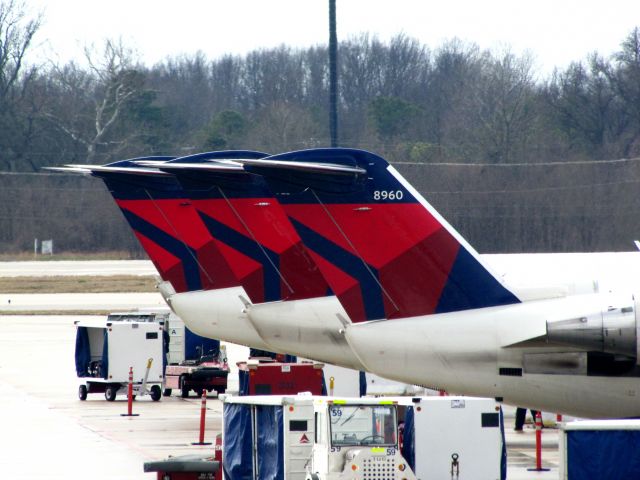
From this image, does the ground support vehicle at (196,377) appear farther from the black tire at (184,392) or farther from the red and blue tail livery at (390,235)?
→ the red and blue tail livery at (390,235)

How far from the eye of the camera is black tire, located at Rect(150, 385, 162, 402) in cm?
3183

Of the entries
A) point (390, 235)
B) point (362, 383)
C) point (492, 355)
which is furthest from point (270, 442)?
point (362, 383)

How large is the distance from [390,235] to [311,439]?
3413mm

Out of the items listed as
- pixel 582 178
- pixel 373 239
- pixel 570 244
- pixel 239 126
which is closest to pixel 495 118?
pixel 582 178

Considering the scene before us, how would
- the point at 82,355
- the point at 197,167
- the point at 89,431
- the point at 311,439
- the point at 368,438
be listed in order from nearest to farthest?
the point at 368,438 < the point at 311,439 < the point at 197,167 < the point at 89,431 < the point at 82,355

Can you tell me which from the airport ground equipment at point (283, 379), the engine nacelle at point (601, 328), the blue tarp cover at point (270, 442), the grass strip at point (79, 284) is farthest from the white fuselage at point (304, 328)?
the grass strip at point (79, 284)

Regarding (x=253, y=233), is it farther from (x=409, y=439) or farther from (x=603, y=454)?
(x=603, y=454)

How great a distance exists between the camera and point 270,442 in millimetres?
17859

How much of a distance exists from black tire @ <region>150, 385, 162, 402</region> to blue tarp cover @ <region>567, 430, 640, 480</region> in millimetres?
17953

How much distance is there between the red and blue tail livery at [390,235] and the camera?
18875 mm

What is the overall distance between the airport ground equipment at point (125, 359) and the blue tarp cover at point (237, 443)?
12121 mm


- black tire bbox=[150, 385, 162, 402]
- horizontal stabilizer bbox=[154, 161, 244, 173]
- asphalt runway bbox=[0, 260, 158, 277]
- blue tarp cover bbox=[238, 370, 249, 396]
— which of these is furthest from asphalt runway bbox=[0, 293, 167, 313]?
horizontal stabilizer bbox=[154, 161, 244, 173]

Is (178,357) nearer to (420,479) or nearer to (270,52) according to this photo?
(420,479)

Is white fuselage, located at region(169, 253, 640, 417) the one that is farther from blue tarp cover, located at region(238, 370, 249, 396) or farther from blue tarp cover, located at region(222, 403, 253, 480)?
blue tarp cover, located at region(238, 370, 249, 396)
